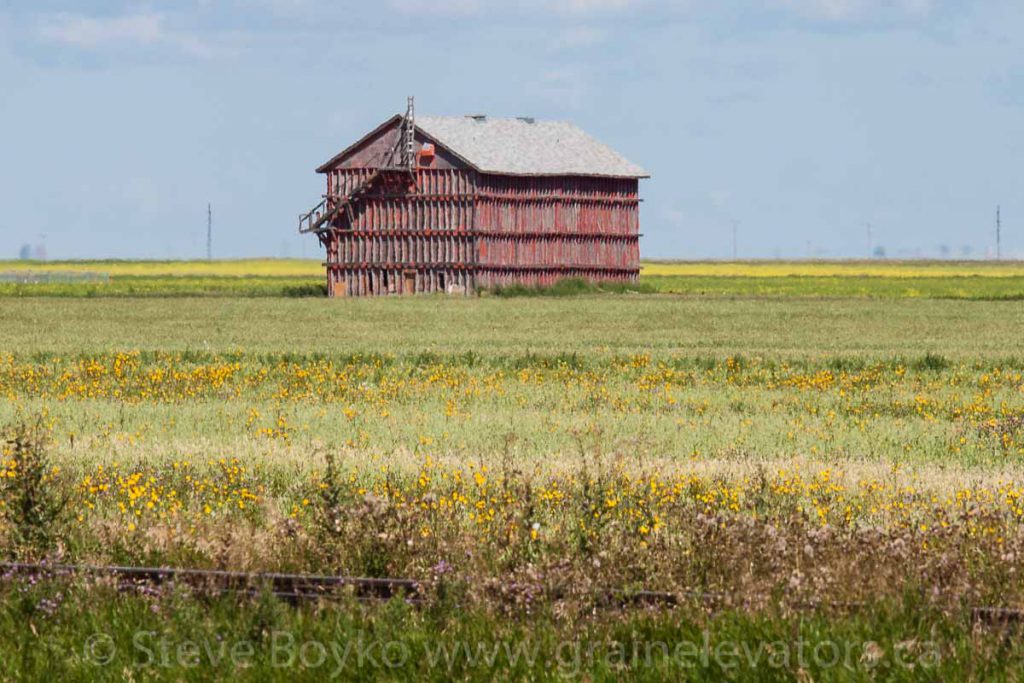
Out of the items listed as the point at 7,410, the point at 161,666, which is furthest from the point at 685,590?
the point at 7,410

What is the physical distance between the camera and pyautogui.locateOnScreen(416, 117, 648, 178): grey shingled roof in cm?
8150

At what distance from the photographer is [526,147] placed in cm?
8438

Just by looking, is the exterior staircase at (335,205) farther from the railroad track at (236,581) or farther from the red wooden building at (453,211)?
the railroad track at (236,581)

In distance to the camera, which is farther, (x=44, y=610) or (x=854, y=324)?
(x=854, y=324)

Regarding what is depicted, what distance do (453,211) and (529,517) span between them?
69.0 m

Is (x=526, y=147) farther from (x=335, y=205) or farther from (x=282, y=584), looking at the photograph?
(x=282, y=584)

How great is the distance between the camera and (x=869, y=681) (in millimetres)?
8922

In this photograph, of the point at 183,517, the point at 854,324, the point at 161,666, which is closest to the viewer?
the point at 161,666

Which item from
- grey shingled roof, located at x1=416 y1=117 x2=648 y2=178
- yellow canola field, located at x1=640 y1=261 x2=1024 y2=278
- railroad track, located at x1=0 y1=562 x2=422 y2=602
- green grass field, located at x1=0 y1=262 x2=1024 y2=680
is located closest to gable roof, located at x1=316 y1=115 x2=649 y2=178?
→ grey shingled roof, located at x1=416 y1=117 x2=648 y2=178

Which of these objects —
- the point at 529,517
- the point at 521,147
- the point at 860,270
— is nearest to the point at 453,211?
the point at 521,147

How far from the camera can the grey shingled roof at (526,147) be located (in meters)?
81.5

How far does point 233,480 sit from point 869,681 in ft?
27.4

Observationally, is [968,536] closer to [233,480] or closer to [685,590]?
[685,590]

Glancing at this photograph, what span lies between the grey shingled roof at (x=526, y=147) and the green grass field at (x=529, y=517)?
50.1m
